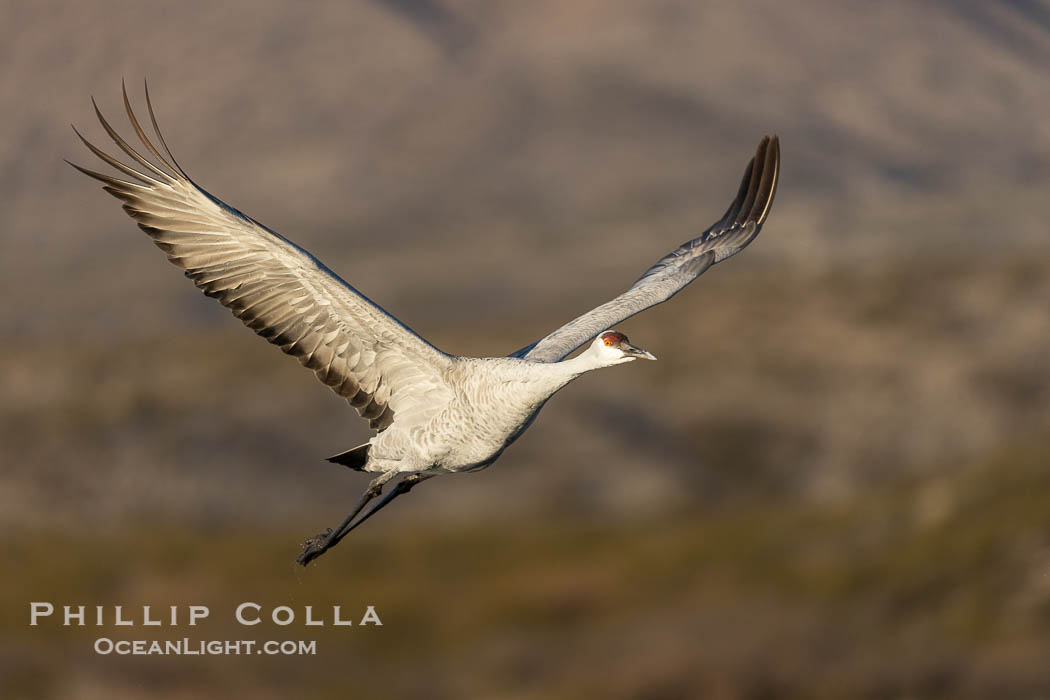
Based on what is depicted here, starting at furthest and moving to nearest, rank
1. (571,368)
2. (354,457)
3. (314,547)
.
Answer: (314,547) < (354,457) < (571,368)

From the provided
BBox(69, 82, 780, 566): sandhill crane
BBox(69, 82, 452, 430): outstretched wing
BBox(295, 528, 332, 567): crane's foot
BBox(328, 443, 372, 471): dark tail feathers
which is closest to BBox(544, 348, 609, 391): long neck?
BBox(69, 82, 780, 566): sandhill crane

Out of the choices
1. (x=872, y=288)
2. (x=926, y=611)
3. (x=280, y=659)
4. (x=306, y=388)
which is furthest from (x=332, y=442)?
(x=926, y=611)

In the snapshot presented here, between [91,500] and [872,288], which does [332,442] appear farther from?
[872,288]

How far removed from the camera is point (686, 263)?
53.9ft

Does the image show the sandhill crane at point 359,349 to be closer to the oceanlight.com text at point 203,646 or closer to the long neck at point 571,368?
the long neck at point 571,368

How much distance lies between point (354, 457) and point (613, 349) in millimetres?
3539

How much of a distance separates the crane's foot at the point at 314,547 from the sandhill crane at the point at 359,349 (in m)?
0.61

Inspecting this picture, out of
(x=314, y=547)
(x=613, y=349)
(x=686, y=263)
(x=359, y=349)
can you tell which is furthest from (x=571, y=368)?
(x=686, y=263)

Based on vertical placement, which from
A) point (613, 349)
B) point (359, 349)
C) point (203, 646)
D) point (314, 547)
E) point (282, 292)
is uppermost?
point (203, 646)

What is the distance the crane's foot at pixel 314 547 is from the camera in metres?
14.4

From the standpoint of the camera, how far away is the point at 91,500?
12025 cm

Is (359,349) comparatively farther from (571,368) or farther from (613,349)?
(613,349)

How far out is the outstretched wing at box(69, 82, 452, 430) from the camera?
475 inches

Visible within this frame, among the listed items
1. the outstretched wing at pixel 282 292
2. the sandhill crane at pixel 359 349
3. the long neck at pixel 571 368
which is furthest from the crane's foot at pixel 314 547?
the long neck at pixel 571 368
